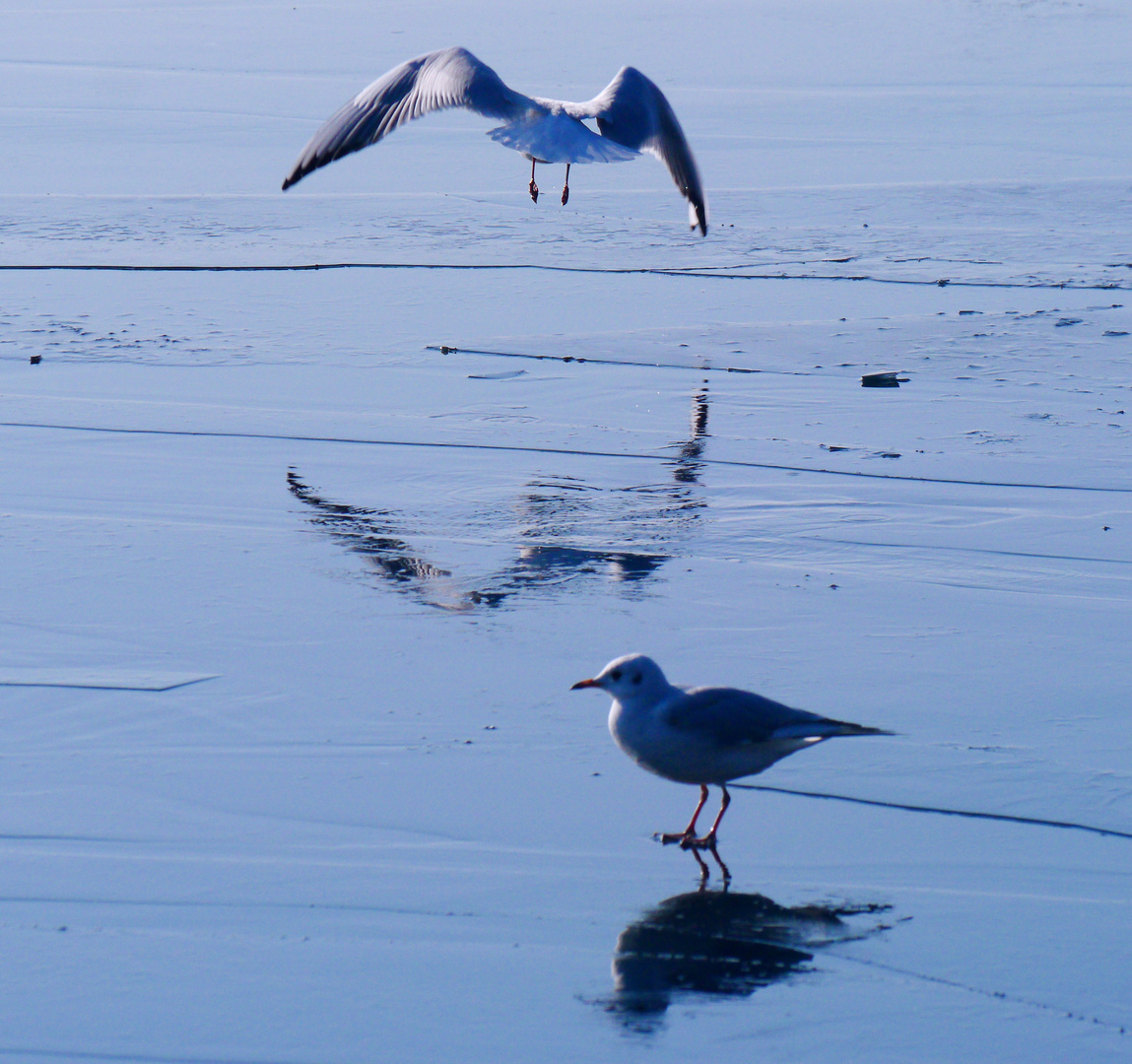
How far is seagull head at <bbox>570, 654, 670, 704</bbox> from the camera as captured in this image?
13.6 ft

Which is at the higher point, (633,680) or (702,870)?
(633,680)

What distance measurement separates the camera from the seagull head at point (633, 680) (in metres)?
4.14

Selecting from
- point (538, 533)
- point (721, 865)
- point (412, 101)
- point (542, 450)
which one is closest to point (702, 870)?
point (721, 865)

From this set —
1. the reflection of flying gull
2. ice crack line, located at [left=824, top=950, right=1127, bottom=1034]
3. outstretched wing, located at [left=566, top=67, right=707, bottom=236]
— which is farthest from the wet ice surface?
outstretched wing, located at [left=566, top=67, right=707, bottom=236]

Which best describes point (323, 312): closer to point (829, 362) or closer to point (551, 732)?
point (829, 362)

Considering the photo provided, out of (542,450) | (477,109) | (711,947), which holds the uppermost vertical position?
(477,109)

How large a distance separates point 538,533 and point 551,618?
40.9 inches

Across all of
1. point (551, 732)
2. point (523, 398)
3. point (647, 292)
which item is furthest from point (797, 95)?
point (551, 732)

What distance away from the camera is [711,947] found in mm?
3637

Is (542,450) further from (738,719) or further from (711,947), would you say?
(711,947)

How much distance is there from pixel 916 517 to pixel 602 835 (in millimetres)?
3153

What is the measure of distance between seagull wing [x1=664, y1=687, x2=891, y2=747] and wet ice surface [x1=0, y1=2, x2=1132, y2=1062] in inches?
11.4

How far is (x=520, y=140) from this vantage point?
8.66 m

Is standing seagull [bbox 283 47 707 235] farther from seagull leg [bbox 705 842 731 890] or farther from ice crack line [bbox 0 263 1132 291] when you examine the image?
seagull leg [bbox 705 842 731 890]
